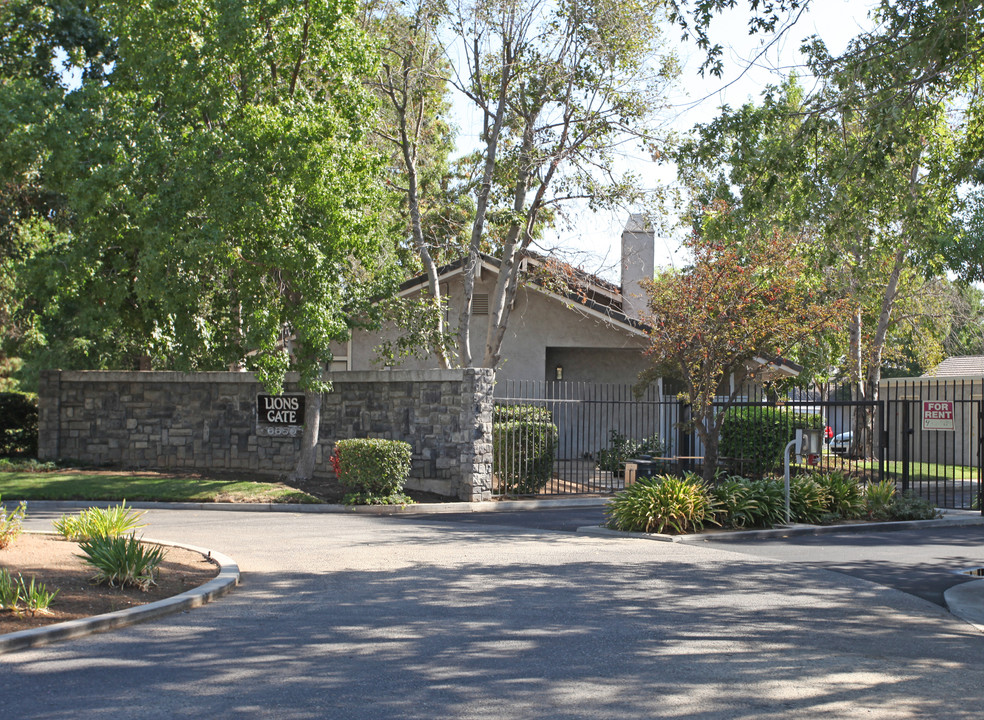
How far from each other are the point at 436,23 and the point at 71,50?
9.03m

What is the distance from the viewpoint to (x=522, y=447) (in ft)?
64.1

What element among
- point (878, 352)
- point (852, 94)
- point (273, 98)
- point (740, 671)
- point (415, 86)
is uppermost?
point (415, 86)

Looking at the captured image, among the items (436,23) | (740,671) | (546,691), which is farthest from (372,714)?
(436,23)

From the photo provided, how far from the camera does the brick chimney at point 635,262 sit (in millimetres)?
24453

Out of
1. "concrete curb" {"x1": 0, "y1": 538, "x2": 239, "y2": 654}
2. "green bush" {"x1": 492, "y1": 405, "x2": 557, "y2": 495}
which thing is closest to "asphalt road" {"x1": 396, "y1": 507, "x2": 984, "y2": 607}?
"green bush" {"x1": 492, "y1": 405, "x2": 557, "y2": 495}

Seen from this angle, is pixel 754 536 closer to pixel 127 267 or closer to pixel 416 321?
pixel 416 321

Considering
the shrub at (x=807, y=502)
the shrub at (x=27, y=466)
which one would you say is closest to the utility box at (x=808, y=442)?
the shrub at (x=807, y=502)

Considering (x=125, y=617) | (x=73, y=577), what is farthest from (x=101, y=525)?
(x=125, y=617)

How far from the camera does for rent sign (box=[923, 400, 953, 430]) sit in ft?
58.6

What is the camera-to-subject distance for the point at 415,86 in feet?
72.6

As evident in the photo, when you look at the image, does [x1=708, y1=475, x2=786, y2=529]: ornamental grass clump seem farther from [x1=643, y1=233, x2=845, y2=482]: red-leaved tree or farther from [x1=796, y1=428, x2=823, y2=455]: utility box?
[x1=643, y1=233, x2=845, y2=482]: red-leaved tree

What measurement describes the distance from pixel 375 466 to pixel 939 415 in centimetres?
1087

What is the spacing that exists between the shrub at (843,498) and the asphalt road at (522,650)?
4.84 metres

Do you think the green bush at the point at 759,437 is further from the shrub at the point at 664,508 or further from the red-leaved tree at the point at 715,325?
the shrub at the point at 664,508
